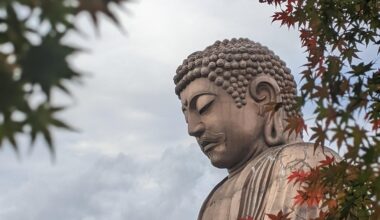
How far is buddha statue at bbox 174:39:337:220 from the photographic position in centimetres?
841

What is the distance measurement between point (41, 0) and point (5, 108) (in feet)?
1.10

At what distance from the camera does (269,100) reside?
8719mm

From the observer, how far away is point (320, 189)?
5.32m

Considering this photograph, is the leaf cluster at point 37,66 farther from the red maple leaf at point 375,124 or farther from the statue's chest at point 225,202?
the statue's chest at point 225,202

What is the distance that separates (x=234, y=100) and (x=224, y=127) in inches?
11.7

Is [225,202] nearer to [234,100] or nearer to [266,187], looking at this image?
[266,187]

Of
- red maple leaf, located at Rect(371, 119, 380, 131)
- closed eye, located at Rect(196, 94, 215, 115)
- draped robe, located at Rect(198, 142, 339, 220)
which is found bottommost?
red maple leaf, located at Rect(371, 119, 380, 131)

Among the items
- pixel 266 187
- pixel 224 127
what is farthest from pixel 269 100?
pixel 266 187

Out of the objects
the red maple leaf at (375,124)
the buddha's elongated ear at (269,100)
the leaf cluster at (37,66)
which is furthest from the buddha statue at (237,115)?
the leaf cluster at (37,66)

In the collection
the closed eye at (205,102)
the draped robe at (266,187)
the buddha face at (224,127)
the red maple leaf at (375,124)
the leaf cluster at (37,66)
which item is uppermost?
the closed eye at (205,102)

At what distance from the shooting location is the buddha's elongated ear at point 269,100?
859 cm

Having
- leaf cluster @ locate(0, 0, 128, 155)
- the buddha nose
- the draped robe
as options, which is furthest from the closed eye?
leaf cluster @ locate(0, 0, 128, 155)

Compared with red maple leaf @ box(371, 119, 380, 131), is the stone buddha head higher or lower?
higher

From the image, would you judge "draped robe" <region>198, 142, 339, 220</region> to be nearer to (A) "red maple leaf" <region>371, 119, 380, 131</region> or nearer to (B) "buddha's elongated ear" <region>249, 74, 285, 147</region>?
(B) "buddha's elongated ear" <region>249, 74, 285, 147</region>
